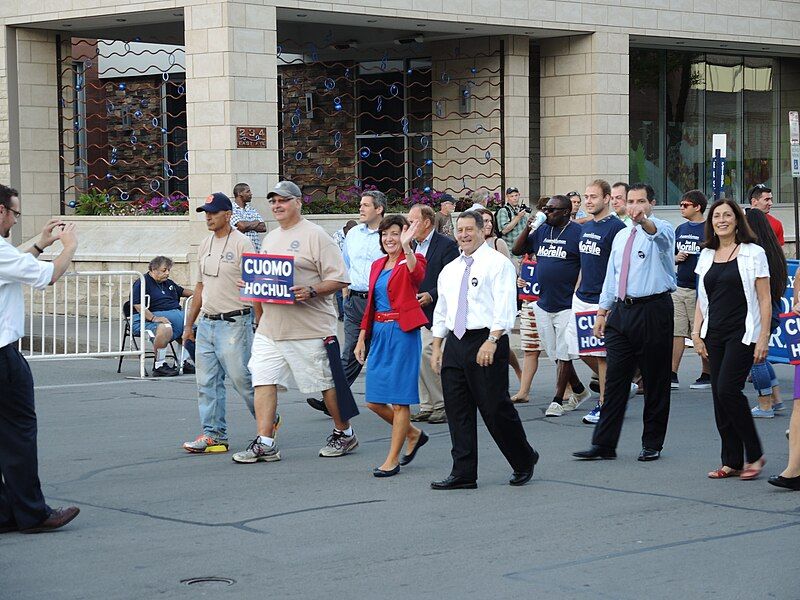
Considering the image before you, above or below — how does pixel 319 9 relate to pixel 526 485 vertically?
above

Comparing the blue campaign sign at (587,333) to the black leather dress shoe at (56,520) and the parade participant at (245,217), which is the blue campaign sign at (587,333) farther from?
the parade participant at (245,217)

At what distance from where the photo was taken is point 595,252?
11.4m

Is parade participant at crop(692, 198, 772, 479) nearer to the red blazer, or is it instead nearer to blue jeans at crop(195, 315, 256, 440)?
the red blazer

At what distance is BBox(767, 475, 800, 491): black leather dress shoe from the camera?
8.55 m

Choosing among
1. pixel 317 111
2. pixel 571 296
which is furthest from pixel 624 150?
pixel 571 296

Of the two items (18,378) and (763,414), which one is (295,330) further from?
(763,414)

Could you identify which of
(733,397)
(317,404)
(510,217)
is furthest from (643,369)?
(510,217)

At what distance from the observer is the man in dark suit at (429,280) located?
10914mm

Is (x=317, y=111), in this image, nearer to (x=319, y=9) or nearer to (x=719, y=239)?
(x=319, y=9)

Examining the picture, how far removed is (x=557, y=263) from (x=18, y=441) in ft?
20.0

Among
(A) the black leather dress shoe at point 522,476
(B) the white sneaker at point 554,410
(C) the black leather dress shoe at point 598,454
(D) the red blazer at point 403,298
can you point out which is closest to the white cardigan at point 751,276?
(C) the black leather dress shoe at point 598,454

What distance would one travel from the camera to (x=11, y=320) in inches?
297

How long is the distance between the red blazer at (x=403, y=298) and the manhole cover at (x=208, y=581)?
341cm

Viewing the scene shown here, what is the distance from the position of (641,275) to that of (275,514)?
3.44 m
